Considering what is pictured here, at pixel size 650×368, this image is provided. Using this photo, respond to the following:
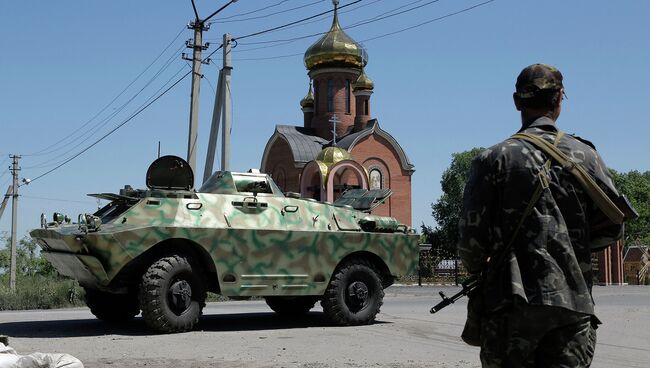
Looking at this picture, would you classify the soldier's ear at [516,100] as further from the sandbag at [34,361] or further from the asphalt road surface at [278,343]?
the asphalt road surface at [278,343]

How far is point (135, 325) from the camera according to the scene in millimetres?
11664

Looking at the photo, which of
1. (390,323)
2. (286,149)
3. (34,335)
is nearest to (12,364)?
(34,335)

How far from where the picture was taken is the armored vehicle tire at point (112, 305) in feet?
38.6

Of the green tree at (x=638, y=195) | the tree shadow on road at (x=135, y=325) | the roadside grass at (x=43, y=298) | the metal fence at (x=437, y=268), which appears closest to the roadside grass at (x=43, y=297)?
the roadside grass at (x=43, y=298)

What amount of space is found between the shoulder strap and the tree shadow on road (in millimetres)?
7848

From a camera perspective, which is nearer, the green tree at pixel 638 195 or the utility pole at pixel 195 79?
the utility pole at pixel 195 79

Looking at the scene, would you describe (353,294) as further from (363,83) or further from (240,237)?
(363,83)

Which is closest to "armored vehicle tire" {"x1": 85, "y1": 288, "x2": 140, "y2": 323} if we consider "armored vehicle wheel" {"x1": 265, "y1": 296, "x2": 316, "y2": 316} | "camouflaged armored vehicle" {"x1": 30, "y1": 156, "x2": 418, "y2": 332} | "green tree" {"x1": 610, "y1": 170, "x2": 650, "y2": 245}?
"camouflaged armored vehicle" {"x1": 30, "y1": 156, "x2": 418, "y2": 332}

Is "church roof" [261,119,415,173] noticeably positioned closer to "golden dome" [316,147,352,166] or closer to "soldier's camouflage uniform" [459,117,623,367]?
"golden dome" [316,147,352,166]

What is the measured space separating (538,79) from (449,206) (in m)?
66.2

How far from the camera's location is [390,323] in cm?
1238

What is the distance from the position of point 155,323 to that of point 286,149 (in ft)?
124

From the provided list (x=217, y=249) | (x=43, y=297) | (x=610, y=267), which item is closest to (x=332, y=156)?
(x=610, y=267)

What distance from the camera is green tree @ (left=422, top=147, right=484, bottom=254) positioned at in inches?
2589
